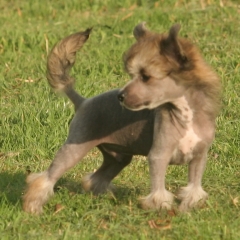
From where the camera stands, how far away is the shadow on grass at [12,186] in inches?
293

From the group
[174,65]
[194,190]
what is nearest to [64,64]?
[174,65]

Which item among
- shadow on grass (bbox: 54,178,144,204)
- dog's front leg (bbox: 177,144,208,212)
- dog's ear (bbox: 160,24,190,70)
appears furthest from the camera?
shadow on grass (bbox: 54,178,144,204)

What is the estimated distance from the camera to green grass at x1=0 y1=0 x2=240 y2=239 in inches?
259

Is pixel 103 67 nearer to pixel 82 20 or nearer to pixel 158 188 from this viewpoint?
pixel 82 20

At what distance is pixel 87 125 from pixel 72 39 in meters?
0.81

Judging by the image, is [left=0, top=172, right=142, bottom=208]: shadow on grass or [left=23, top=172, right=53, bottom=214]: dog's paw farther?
[left=0, top=172, right=142, bottom=208]: shadow on grass

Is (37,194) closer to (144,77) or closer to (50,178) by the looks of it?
(50,178)

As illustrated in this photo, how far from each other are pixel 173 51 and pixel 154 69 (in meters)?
0.20

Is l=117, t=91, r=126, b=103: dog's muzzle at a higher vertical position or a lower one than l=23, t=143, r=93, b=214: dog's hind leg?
higher

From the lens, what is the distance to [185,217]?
21.5 ft

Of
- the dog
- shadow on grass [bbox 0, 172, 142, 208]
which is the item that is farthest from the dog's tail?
shadow on grass [bbox 0, 172, 142, 208]

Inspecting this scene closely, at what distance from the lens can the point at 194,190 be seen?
6816 mm

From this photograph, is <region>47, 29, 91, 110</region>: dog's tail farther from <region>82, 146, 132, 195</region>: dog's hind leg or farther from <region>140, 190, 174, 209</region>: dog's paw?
<region>140, 190, 174, 209</region>: dog's paw

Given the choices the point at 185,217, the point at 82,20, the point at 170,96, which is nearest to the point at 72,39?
the point at 170,96
